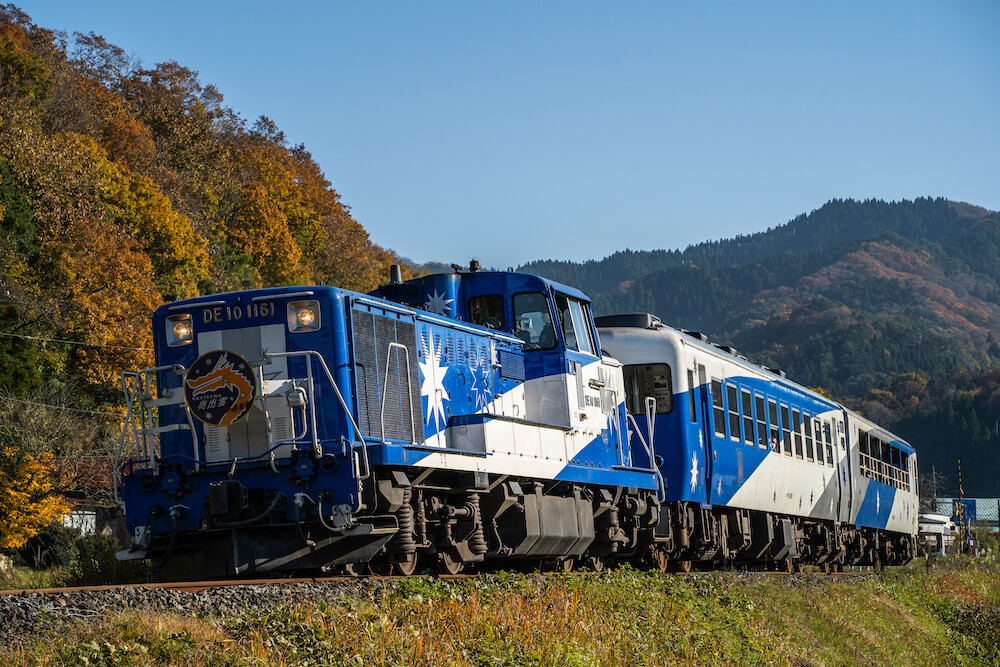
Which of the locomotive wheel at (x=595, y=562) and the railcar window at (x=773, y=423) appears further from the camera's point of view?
the railcar window at (x=773, y=423)

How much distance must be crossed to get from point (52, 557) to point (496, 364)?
28382 mm

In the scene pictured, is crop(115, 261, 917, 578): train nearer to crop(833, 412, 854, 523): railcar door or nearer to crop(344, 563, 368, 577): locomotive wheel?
crop(344, 563, 368, 577): locomotive wheel

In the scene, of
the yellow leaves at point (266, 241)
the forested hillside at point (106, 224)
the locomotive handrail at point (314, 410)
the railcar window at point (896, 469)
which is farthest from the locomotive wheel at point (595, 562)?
the yellow leaves at point (266, 241)

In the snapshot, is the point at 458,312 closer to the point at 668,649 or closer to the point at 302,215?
the point at 668,649

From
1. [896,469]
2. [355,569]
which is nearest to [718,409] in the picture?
[355,569]

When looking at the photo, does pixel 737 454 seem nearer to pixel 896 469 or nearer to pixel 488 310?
pixel 488 310

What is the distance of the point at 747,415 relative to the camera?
63.3ft

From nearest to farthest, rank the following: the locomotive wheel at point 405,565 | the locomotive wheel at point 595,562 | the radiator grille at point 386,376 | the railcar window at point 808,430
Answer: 1. the radiator grille at point 386,376
2. the locomotive wheel at point 405,565
3. the locomotive wheel at point 595,562
4. the railcar window at point 808,430

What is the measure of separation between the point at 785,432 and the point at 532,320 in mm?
9449

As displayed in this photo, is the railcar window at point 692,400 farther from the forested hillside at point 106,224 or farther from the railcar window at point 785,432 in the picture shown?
the forested hillside at point 106,224

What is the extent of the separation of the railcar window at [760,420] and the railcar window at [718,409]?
187cm

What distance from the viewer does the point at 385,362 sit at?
11.2 meters

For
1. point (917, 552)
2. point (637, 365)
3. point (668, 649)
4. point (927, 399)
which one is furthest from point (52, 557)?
point (927, 399)

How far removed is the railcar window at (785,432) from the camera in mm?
21094
